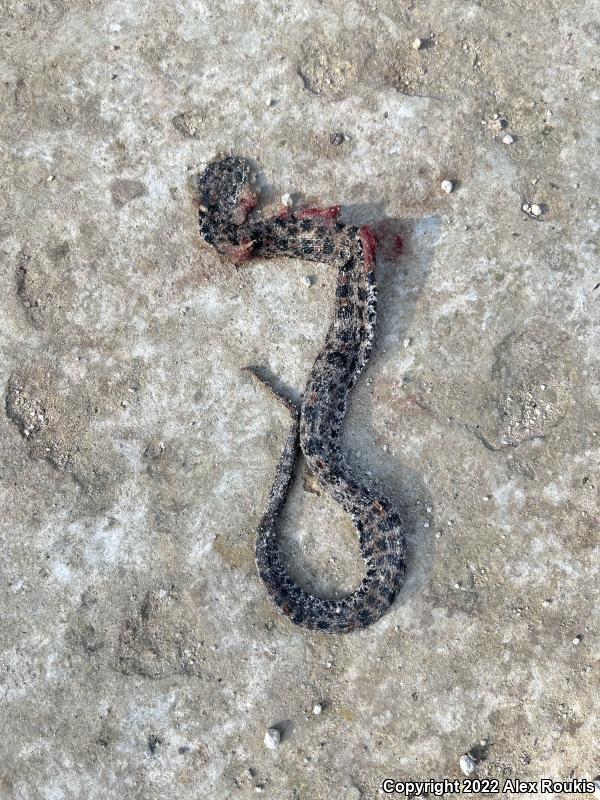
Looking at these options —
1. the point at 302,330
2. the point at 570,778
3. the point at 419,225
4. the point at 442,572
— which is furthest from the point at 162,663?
the point at 419,225

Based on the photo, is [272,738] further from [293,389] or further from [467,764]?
[293,389]

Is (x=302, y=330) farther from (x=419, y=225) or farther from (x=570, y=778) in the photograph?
(x=570, y=778)

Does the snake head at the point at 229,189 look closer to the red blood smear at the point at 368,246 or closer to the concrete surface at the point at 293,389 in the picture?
the concrete surface at the point at 293,389

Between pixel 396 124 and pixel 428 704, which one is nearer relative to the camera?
pixel 428 704

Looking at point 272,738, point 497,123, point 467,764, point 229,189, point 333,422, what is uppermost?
point 497,123

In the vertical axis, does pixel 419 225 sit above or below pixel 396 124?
below

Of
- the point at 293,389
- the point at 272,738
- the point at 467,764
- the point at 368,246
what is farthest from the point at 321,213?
the point at 467,764

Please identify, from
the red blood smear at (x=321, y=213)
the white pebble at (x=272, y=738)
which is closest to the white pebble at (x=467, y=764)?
the white pebble at (x=272, y=738)
